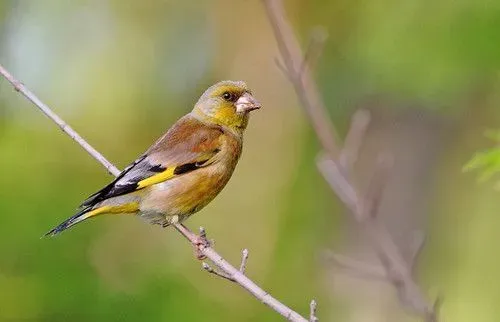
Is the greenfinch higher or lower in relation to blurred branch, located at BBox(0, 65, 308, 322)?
higher

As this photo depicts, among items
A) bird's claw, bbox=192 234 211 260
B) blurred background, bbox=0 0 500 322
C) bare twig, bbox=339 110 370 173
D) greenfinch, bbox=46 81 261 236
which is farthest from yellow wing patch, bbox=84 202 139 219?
blurred background, bbox=0 0 500 322

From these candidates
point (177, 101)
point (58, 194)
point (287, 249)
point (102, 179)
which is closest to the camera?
point (58, 194)

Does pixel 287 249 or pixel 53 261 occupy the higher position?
pixel 287 249

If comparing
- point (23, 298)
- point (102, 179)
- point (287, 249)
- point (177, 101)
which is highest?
point (177, 101)

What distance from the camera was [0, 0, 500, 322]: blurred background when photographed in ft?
27.4

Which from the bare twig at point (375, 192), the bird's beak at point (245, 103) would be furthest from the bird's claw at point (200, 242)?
the bare twig at point (375, 192)

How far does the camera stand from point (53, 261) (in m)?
8.13

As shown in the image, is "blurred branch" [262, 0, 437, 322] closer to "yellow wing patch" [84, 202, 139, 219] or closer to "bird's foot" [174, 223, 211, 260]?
"bird's foot" [174, 223, 211, 260]

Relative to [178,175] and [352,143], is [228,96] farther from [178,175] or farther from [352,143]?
[352,143]

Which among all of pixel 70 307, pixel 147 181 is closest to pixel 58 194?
pixel 70 307

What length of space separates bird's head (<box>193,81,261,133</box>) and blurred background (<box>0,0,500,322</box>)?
349 cm

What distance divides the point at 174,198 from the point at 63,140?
5737 mm

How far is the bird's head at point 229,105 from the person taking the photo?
495cm

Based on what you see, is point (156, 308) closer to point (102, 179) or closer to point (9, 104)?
point (102, 179)
